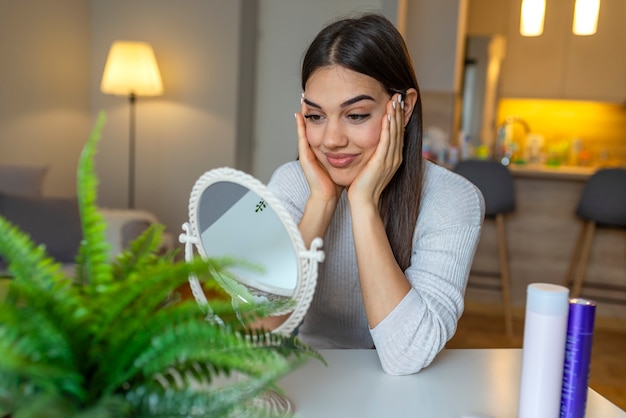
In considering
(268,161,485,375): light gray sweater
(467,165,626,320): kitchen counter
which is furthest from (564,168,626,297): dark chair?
(268,161,485,375): light gray sweater

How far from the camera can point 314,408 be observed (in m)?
0.96

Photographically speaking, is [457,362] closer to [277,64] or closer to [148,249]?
[148,249]

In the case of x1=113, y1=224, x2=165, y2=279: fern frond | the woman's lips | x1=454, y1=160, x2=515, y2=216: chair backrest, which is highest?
the woman's lips

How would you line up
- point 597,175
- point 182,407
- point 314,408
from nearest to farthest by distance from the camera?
point 182,407 → point 314,408 → point 597,175

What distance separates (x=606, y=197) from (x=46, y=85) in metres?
3.30

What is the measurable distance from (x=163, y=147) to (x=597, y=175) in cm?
269

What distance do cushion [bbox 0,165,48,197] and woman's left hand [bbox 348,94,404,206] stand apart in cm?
237

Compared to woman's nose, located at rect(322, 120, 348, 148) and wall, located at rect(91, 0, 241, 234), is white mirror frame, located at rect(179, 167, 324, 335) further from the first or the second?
wall, located at rect(91, 0, 241, 234)

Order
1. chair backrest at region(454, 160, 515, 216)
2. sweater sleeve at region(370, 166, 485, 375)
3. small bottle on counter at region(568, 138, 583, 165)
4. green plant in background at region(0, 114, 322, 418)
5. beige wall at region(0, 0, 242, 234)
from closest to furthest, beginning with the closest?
green plant in background at region(0, 114, 322, 418) < sweater sleeve at region(370, 166, 485, 375) < chair backrest at region(454, 160, 515, 216) < beige wall at region(0, 0, 242, 234) < small bottle on counter at region(568, 138, 583, 165)

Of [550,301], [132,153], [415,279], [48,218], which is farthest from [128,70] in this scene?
[550,301]

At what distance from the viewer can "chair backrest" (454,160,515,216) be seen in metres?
3.54

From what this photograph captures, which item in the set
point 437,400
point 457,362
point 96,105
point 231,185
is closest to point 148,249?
point 231,185

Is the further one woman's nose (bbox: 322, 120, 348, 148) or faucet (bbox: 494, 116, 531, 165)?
faucet (bbox: 494, 116, 531, 165)

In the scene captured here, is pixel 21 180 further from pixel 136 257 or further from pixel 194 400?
pixel 194 400
